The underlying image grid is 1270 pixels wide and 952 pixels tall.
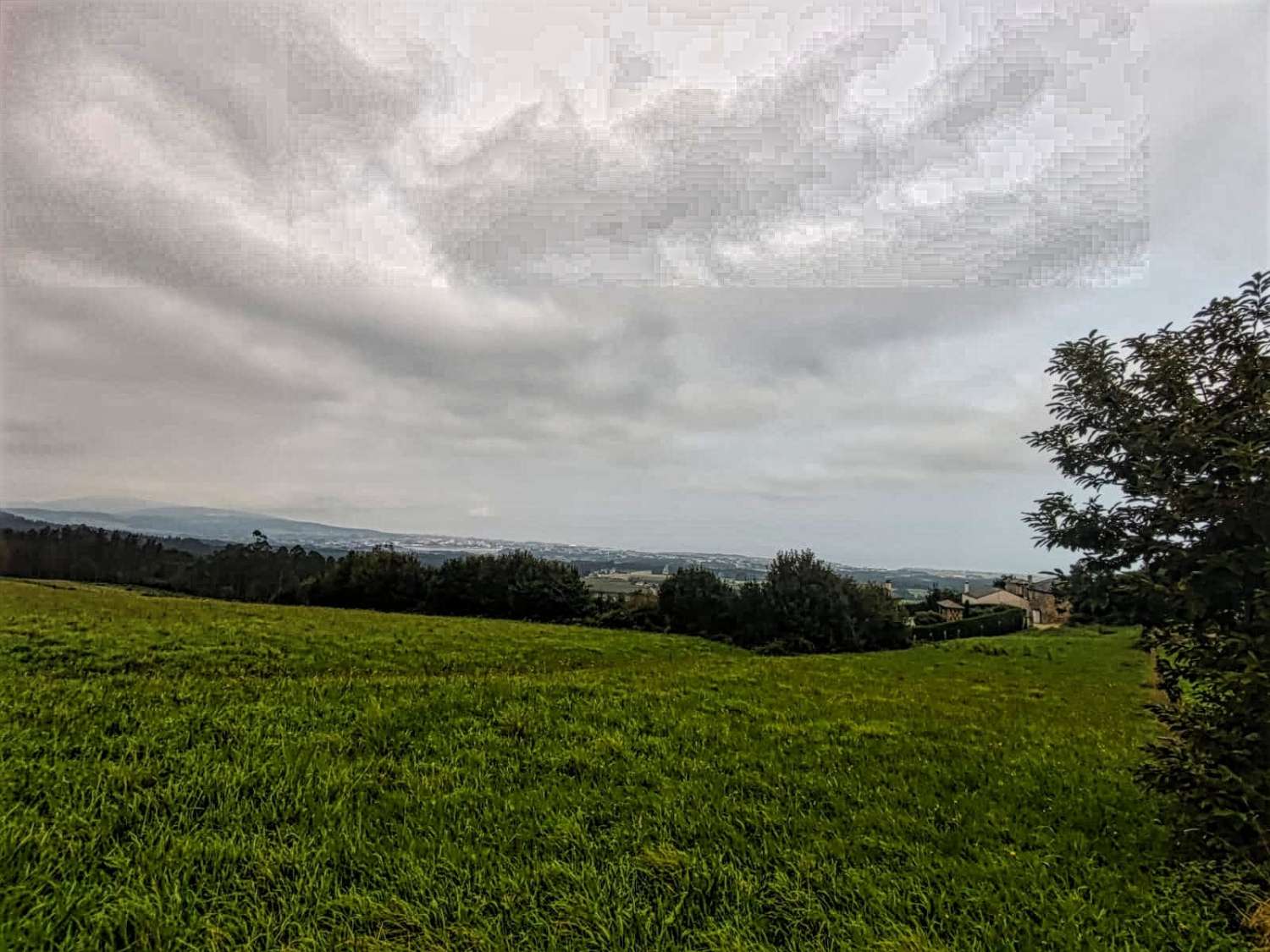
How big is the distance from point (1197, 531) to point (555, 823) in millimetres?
4947

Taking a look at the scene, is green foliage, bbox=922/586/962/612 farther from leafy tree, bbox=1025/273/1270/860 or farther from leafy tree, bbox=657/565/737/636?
leafy tree, bbox=1025/273/1270/860

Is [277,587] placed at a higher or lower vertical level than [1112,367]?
lower

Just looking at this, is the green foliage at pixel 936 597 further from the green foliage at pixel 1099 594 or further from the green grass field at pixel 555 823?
the green foliage at pixel 1099 594

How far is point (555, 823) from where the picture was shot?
165 inches

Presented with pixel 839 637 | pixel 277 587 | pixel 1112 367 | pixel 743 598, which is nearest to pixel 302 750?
pixel 1112 367

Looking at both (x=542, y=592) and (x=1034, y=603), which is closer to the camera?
(x=542, y=592)

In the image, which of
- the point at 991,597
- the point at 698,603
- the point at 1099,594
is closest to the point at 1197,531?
the point at 1099,594

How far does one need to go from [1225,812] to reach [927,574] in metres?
83.2

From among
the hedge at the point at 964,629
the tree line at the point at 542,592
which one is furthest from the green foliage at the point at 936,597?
the tree line at the point at 542,592

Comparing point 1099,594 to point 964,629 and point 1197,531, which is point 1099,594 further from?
point 964,629

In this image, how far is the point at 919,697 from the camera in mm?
10656

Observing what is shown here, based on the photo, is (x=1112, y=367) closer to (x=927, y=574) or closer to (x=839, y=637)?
(x=839, y=637)

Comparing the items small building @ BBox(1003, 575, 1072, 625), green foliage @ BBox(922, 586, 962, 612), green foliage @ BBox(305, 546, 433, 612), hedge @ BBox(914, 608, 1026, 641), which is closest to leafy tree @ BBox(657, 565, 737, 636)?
hedge @ BBox(914, 608, 1026, 641)

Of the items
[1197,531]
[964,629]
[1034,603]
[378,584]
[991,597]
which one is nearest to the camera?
[1197,531]
